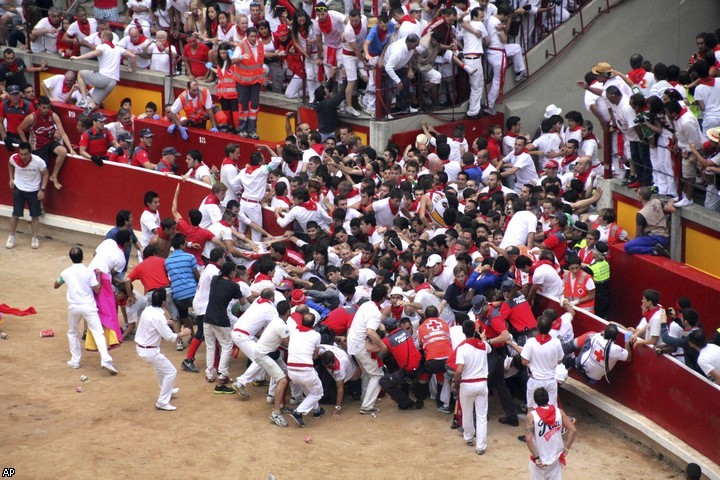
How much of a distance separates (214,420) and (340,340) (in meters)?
1.83

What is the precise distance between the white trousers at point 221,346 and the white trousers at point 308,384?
118cm

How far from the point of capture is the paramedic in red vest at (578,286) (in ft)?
53.0

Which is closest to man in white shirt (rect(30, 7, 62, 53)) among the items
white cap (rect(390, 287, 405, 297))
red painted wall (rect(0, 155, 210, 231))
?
red painted wall (rect(0, 155, 210, 231))

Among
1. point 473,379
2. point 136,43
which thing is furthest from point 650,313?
point 136,43

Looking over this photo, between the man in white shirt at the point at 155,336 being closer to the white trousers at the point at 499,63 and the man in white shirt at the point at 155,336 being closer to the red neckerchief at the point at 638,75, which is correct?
the red neckerchief at the point at 638,75

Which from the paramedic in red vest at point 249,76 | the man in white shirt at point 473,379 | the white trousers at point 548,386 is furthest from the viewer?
the paramedic in red vest at point 249,76

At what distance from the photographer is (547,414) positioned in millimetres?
13117

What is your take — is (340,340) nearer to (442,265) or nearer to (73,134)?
(442,265)

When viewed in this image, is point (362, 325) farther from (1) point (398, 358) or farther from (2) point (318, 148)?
(2) point (318, 148)

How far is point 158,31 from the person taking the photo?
24547 millimetres

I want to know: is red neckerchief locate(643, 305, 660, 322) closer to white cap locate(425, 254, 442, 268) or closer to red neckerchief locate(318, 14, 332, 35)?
white cap locate(425, 254, 442, 268)

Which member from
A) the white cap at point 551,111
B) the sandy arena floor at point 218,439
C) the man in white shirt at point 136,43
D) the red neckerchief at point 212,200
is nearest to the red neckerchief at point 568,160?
the white cap at point 551,111

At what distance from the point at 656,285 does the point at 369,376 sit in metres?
3.97

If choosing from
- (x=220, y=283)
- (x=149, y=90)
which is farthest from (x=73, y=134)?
(x=220, y=283)
